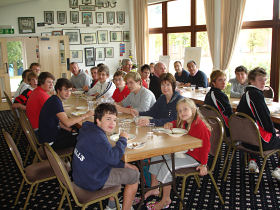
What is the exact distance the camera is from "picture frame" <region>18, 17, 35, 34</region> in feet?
30.4

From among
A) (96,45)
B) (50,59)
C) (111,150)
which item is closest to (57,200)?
(111,150)

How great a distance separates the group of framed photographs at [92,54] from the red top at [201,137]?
790 centimetres

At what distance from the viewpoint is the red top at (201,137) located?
2969mm

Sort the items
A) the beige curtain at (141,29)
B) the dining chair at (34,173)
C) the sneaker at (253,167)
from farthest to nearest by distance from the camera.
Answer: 1. the beige curtain at (141,29)
2. the sneaker at (253,167)
3. the dining chair at (34,173)

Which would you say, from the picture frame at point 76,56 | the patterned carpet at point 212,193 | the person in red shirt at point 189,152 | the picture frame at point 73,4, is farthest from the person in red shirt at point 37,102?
the picture frame at point 73,4

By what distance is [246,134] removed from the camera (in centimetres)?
352

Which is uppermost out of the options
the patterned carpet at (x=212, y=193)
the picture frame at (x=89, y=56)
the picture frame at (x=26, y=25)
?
the picture frame at (x=26, y=25)

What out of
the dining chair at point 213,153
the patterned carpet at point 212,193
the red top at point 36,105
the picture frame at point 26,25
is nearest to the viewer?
the dining chair at point 213,153

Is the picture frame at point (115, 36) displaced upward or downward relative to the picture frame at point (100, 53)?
upward

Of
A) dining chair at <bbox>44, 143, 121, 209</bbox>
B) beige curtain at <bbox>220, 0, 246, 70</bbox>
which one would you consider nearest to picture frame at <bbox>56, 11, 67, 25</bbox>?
beige curtain at <bbox>220, 0, 246, 70</bbox>

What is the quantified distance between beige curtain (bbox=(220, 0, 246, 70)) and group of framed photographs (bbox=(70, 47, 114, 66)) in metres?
4.47

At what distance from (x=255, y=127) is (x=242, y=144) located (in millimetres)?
423

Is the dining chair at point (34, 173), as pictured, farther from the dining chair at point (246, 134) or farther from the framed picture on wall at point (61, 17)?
the framed picture on wall at point (61, 17)

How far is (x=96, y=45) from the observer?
10.5 meters
